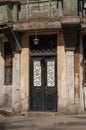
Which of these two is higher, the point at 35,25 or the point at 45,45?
the point at 35,25

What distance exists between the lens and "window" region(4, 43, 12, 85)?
17.6 metres

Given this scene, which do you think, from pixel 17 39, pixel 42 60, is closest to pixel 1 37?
pixel 17 39

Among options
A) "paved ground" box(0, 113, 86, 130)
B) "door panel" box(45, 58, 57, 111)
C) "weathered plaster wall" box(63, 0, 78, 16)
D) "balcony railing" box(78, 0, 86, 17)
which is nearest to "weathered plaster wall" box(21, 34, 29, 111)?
"paved ground" box(0, 113, 86, 130)

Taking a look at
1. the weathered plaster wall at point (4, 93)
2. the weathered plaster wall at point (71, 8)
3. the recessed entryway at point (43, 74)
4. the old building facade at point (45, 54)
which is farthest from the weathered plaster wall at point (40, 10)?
the weathered plaster wall at point (4, 93)

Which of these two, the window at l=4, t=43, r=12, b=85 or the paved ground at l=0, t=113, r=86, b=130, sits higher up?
the window at l=4, t=43, r=12, b=85

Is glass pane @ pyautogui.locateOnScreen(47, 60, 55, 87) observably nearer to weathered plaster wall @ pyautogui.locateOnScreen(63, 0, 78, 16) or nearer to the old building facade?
the old building facade

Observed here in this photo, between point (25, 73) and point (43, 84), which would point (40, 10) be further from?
point (43, 84)

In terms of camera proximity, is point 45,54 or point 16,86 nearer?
point 45,54

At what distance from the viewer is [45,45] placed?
659 inches

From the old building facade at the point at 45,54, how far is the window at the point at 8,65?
0.78ft

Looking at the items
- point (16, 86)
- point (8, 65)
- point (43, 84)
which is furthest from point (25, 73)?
point (8, 65)

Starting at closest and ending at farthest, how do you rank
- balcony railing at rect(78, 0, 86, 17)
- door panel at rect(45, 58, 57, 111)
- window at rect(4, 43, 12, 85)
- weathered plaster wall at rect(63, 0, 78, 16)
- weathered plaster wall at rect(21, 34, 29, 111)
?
weathered plaster wall at rect(63, 0, 78, 16), balcony railing at rect(78, 0, 86, 17), door panel at rect(45, 58, 57, 111), weathered plaster wall at rect(21, 34, 29, 111), window at rect(4, 43, 12, 85)

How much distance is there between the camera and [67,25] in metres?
15.2

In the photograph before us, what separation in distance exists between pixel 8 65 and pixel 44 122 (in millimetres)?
4632
